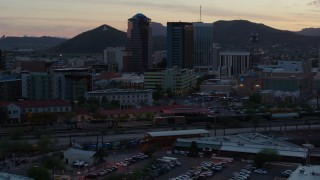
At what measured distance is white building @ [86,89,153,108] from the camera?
14.1 m

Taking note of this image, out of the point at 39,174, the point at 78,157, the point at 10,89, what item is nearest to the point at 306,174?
the point at 39,174

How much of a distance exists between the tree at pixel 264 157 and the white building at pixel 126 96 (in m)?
7.34

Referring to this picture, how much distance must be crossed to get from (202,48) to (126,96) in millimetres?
14951

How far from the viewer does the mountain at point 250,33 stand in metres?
54.4

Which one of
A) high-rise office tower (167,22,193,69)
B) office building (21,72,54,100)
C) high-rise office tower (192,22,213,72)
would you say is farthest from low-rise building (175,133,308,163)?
high-rise office tower (192,22,213,72)

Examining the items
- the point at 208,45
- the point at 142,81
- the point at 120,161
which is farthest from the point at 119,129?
the point at 208,45

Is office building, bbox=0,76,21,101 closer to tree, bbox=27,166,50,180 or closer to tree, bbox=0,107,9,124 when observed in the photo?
tree, bbox=0,107,9,124

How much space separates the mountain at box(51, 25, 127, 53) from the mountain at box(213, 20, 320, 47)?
11.0m

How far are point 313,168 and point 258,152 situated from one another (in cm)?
147

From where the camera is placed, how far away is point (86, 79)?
1440 centimetres

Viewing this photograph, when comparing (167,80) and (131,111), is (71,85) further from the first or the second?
(167,80)

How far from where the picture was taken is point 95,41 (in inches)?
1933

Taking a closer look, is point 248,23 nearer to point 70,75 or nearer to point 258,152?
point 70,75

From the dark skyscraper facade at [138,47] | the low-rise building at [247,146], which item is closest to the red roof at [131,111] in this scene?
the low-rise building at [247,146]
